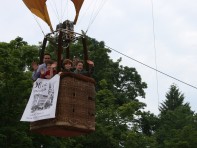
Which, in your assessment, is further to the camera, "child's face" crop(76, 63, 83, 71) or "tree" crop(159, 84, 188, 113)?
"tree" crop(159, 84, 188, 113)

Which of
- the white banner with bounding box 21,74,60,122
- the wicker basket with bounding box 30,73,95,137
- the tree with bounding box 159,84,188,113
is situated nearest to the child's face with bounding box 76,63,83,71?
the wicker basket with bounding box 30,73,95,137

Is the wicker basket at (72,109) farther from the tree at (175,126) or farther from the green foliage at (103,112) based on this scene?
the tree at (175,126)

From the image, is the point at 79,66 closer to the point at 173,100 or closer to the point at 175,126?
the point at 175,126

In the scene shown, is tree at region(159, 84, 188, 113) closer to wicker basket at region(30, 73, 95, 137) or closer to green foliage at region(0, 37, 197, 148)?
green foliage at region(0, 37, 197, 148)

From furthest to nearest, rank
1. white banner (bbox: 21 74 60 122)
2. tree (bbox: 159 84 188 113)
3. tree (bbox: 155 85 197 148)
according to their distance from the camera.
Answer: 1. tree (bbox: 159 84 188 113)
2. tree (bbox: 155 85 197 148)
3. white banner (bbox: 21 74 60 122)

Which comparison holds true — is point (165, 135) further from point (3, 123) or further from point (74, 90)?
point (74, 90)

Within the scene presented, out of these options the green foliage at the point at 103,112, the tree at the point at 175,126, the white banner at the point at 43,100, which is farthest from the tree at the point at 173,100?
the white banner at the point at 43,100

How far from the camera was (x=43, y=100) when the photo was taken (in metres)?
10.3

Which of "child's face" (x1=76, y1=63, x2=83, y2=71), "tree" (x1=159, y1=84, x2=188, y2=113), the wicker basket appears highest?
"tree" (x1=159, y1=84, x2=188, y2=113)

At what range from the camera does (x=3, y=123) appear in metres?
24.0

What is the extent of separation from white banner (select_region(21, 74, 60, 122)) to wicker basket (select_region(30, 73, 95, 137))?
0.09m

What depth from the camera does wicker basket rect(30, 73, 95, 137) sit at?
9750mm

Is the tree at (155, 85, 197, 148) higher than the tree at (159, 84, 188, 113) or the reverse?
the reverse

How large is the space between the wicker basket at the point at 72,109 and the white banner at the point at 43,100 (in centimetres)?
9
